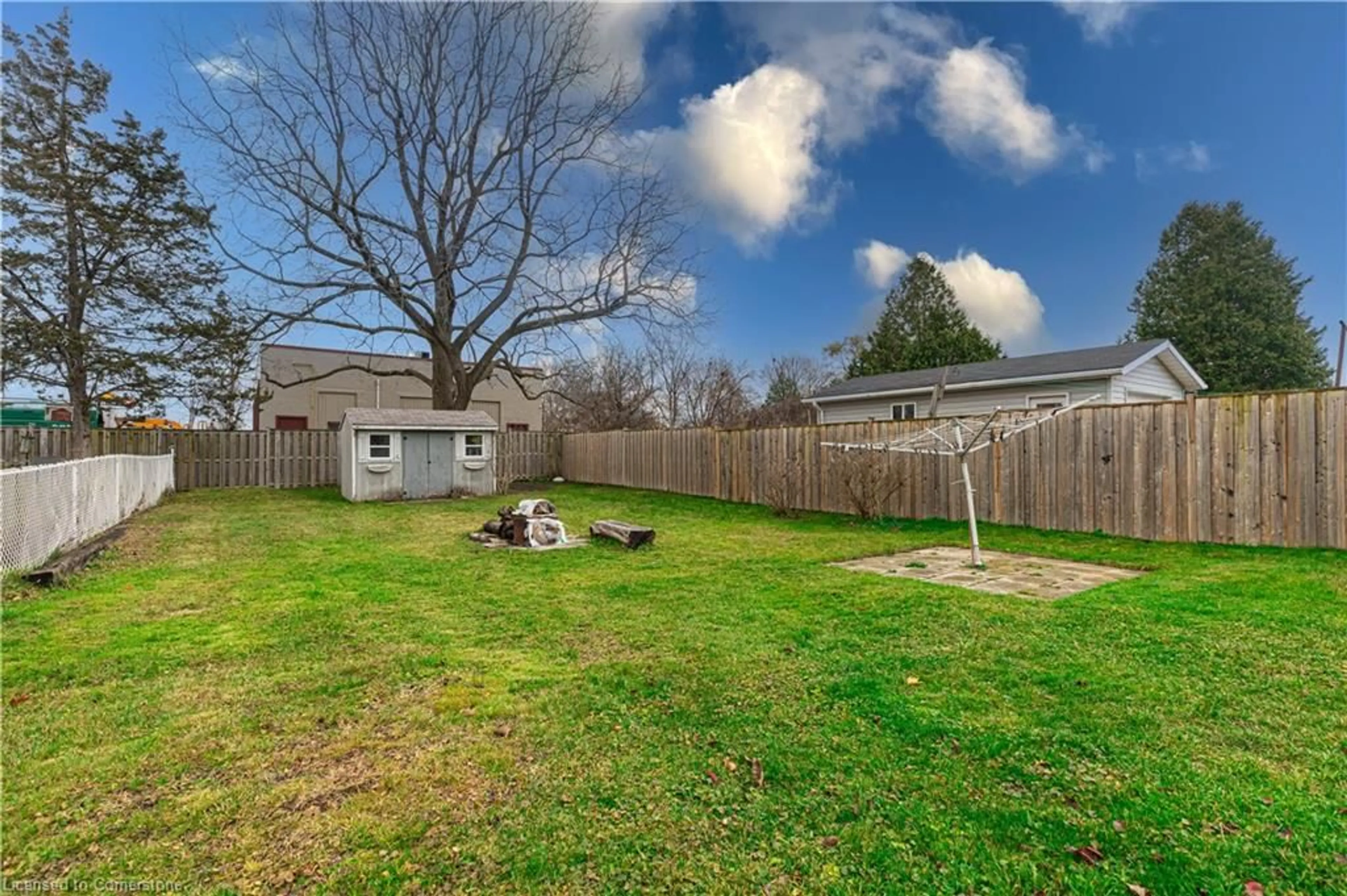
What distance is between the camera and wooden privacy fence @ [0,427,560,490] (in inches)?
581

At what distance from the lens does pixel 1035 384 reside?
15.0 meters

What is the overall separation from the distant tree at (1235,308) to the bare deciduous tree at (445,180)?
24.3 m

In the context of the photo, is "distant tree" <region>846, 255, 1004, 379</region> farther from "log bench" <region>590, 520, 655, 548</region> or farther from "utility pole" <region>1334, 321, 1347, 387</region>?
"log bench" <region>590, 520, 655, 548</region>

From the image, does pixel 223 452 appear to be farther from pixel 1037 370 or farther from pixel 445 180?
pixel 1037 370

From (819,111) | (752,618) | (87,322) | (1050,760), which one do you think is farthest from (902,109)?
(87,322)

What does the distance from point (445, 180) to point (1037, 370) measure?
1890 centimetres

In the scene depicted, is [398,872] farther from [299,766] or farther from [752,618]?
[752,618]

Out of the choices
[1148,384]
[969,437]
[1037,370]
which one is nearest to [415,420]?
[969,437]

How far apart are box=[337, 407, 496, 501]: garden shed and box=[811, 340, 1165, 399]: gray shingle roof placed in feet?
36.9

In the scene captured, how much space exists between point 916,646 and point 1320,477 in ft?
20.5

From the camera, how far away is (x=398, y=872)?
181 cm

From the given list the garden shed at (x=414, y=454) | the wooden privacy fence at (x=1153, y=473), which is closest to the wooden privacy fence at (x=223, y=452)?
the garden shed at (x=414, y=454)

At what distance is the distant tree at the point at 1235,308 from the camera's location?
83.9 ft

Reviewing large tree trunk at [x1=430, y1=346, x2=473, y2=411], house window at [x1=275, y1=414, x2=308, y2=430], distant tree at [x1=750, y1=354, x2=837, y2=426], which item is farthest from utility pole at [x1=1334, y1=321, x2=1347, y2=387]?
house window at [x1=275, y1=414, x2=308, y2=430]
